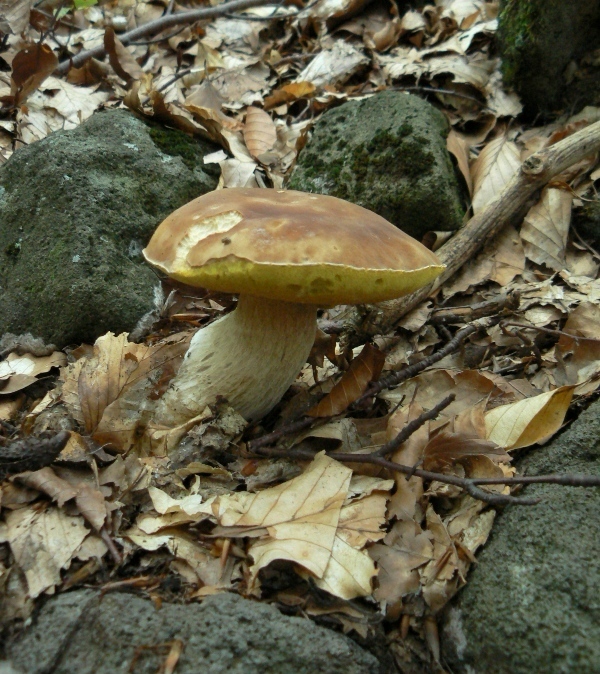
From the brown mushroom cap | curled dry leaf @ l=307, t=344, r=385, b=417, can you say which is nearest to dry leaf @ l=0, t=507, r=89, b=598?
the brown mushroom cap

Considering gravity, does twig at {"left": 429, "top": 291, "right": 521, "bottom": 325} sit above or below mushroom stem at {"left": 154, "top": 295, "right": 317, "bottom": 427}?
below

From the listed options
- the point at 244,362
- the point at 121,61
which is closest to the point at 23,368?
the point at 244,362

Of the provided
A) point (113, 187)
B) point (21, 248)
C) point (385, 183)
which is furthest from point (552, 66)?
point (21, 248)

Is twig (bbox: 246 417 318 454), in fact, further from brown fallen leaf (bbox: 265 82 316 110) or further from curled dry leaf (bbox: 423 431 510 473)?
brown fallen leaf (bbox: 265 82 316 110)

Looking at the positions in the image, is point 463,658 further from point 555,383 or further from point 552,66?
point 552,66

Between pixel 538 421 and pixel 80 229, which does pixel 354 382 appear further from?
pixel 80 229

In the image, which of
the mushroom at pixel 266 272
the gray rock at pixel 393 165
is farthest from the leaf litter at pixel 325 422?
the gray rock at pixel 393 165
